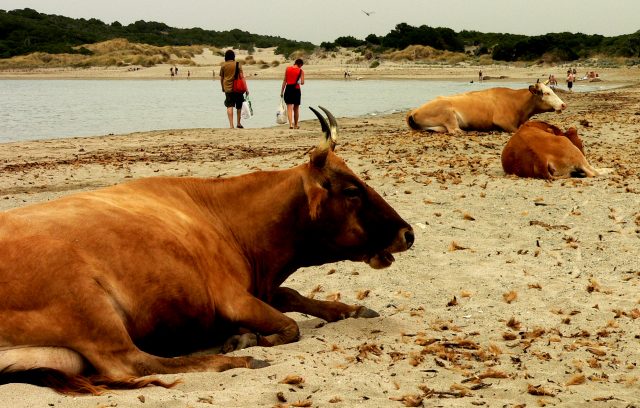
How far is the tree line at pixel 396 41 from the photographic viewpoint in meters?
74.1

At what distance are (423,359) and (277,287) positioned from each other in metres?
1.36

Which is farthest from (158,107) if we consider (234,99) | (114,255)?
(114,255)

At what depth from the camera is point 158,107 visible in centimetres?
3856

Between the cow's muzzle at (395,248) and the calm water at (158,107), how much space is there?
62.5 feet

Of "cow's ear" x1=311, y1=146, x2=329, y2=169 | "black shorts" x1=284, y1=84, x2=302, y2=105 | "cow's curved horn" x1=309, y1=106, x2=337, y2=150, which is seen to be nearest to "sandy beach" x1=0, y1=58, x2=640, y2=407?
"cow's ear" x1=311, y1=146, x2=329, y2=169

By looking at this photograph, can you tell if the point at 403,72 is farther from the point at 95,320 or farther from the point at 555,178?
the point at 95,320

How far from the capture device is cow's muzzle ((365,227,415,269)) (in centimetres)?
597

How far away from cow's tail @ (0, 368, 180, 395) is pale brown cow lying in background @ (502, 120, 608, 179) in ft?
Answer: 28.8

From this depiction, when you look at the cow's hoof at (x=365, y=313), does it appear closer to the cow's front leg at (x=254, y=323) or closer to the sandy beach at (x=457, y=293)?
the sandy beach at (x=457, y=293)

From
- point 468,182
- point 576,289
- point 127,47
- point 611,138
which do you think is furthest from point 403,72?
point 576,289

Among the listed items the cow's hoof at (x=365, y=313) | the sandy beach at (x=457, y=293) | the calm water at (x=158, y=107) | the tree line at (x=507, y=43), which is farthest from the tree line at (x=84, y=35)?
the cow's hoof at (x=365, y=313)

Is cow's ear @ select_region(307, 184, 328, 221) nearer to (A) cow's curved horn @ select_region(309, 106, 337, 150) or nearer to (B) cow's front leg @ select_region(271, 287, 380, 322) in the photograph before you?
(A) cow's curved horn @ select_region(309, 106, 337, 150)

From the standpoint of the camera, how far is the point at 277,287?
627cm

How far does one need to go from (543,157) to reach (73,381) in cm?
916
